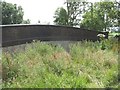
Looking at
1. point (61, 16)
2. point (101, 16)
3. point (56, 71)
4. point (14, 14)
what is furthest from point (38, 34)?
point (14, 14)

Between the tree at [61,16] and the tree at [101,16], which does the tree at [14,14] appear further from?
the tree at [101,16]

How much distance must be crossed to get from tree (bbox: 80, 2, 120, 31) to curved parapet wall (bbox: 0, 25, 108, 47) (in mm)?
4709

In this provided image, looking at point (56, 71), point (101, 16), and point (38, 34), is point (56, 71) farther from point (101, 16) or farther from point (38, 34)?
point (101, 16)

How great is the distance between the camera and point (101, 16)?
2217 centimetres

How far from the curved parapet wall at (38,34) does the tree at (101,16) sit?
471 cm

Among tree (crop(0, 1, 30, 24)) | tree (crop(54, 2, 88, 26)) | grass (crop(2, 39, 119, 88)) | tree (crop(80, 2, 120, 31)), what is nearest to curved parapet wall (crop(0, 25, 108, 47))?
grass (crop(2, 39, 119, 88))

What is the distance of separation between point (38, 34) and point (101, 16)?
12.9 meters

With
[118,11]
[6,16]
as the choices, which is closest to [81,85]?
[118,11]

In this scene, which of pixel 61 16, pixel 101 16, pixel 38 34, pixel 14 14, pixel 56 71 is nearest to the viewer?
pixel 56 71

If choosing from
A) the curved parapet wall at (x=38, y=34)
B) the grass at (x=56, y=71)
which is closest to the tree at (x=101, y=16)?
the curved parapet wall at (x=38, y=34)

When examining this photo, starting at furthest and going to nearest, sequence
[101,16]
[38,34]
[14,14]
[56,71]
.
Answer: [14,14]
[101,16]
[38,34]
[56,71]

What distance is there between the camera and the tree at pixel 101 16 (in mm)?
18498

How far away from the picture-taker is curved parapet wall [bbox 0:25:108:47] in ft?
26.1

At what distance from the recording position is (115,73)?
6070 mm
